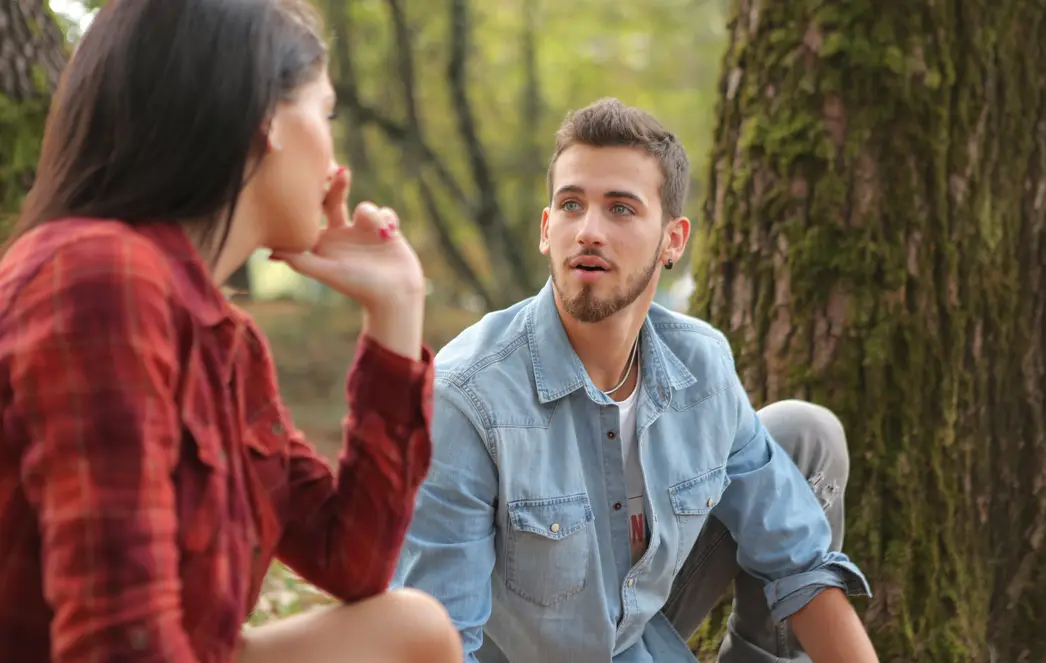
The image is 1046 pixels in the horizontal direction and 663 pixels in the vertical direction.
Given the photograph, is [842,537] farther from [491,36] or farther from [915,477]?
[491,36]

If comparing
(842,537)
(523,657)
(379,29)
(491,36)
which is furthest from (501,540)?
(491,36)

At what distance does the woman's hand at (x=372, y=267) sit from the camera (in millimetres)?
1807

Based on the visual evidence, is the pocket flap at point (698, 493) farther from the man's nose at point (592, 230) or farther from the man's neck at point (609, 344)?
the man's nose at point (592, 230)

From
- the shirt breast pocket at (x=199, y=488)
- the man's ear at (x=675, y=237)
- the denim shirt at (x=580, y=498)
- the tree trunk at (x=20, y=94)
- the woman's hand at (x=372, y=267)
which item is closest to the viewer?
the shirt breast pocket at (x=199, y=488)

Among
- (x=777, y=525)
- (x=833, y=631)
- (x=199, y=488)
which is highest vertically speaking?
(x=199, y=488)

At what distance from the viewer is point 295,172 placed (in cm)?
164

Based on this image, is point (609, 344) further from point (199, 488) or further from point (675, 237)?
point (199, 488)

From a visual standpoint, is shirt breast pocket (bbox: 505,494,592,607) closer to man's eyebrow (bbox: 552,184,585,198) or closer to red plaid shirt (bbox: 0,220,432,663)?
man's eyebrow (bbox: 552,184,585,198)

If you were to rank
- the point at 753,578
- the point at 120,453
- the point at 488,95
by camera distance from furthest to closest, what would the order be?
the point at 488,95
the point at 753,578
the point at 120,453

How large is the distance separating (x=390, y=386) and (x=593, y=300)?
819 mm

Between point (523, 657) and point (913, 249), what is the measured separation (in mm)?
1557

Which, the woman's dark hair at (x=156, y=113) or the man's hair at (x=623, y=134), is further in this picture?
the man's hair at (x=623, y=134)

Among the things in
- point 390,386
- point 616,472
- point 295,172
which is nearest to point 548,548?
point 616,472

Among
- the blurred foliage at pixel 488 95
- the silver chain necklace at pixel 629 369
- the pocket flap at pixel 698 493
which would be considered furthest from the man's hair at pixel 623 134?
the blurred foliage at pixel 488 95
